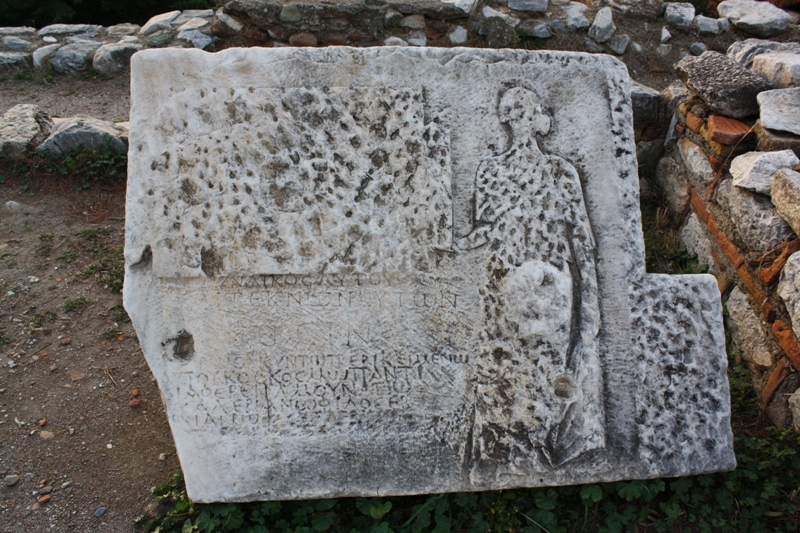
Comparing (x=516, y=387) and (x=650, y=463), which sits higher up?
(x=516, y=387)

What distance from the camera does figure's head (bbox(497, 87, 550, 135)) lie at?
78.6 inches

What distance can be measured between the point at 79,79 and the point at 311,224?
4.01 metres

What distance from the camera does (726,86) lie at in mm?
3000

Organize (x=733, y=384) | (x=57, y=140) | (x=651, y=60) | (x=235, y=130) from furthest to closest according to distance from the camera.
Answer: (x=651, y=60) < (x=57, y=140) < (x=733, y=384) < (x=235, y=130)

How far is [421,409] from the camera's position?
2020 millimetres

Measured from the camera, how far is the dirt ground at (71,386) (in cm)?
216

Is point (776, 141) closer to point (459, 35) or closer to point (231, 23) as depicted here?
point (459, 35)

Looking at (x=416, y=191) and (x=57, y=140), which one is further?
(x=57, y=140)

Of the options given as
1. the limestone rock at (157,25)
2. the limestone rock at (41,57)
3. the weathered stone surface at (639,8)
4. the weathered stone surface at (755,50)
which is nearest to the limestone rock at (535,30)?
the weathered stone surface at (639,8)

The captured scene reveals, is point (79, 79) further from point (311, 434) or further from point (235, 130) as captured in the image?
point (311, 434)

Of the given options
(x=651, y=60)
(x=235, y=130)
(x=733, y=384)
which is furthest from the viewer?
(x=651, y=60)

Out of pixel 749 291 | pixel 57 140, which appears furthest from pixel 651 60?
pixel 57 140

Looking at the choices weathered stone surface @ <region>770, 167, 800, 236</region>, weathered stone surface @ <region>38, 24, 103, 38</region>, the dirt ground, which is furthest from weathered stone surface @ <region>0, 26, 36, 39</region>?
weathered stone surface @ <region>770, 167, 800, 236</region>

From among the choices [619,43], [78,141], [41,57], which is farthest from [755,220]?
[41,57]
